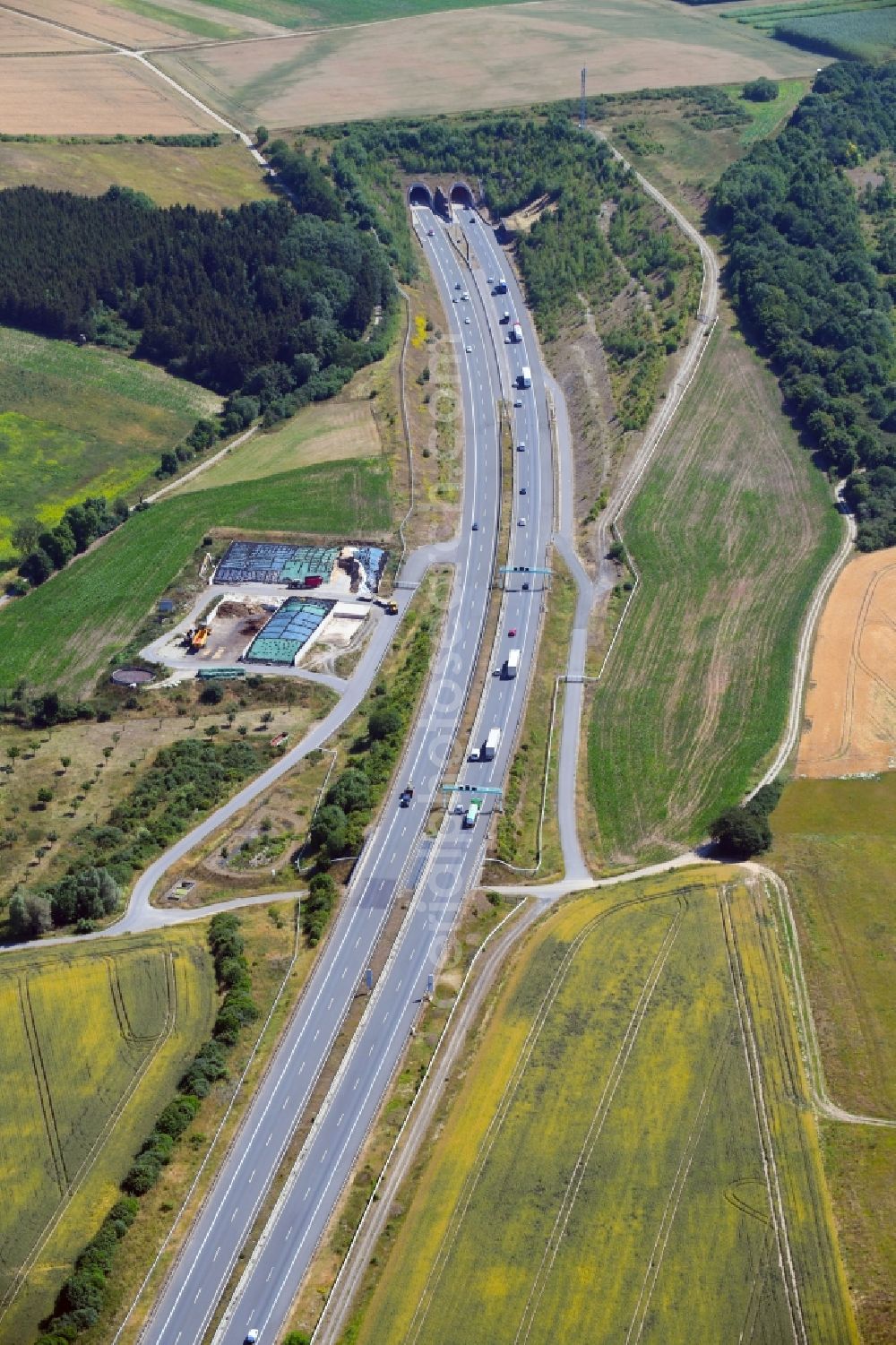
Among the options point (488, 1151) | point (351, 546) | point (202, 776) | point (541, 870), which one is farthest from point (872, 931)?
point (351, 546)

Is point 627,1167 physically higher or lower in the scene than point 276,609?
lower

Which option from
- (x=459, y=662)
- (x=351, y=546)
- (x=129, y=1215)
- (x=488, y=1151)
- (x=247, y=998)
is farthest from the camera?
(x=351, y=546)

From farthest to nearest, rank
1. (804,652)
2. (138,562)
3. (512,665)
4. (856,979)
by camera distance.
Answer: (138,562), (804,652), (512,665), (856,979)

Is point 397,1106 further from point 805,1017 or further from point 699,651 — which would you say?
point 699,651

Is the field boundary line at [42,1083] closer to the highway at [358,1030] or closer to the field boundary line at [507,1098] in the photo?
the highway at [358,1030]

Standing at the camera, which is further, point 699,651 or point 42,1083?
point 699,651

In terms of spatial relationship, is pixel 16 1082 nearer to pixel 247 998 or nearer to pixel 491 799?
pixel 247 998

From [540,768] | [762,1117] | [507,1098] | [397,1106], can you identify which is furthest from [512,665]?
[762,1117]
